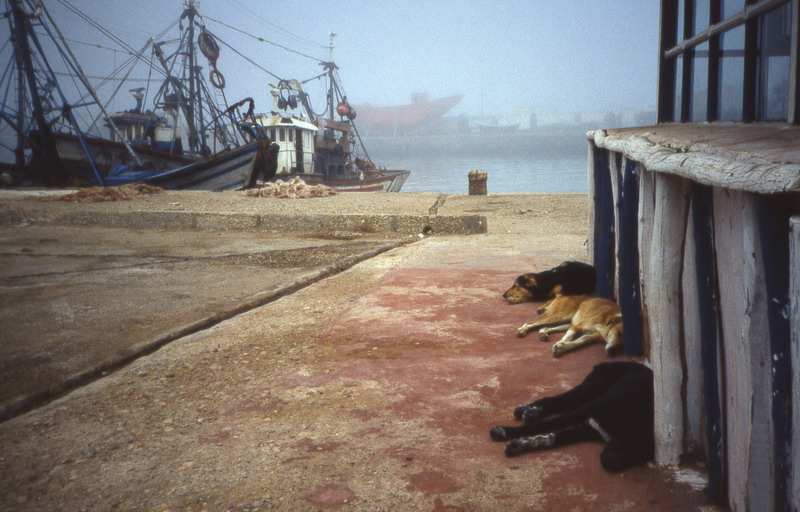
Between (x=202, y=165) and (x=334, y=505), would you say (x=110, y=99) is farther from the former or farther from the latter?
(x=334, y=505)

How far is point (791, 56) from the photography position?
2.93m

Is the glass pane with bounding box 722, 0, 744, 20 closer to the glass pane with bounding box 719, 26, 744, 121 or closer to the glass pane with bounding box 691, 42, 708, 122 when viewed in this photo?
the glass pane with bounding box 719, 26, 744, 121

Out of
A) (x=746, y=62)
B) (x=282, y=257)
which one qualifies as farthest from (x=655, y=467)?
(x=282, y=257)

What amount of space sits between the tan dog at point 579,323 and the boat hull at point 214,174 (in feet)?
57.1

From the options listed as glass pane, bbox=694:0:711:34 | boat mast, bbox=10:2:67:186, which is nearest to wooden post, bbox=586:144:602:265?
glass pane, bbox=694:0:711:34

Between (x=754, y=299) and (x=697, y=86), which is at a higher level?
(x=697, y=86)

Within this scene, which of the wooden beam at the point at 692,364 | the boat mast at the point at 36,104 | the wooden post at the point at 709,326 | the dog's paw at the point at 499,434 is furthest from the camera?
the boat mast at the point at 36,104

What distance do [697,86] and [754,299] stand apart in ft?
12.4

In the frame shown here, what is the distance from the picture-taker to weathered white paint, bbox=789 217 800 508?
1019mm

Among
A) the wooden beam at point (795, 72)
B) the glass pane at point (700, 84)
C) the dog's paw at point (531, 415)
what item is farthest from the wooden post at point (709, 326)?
the glass pane at point (700, 84)

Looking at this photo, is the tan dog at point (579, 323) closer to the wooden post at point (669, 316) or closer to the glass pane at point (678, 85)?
the wooden post at point (669, 316)

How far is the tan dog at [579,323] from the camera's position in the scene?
2854 mm

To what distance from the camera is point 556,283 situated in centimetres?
376

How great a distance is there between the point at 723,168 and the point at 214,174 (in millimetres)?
19683
